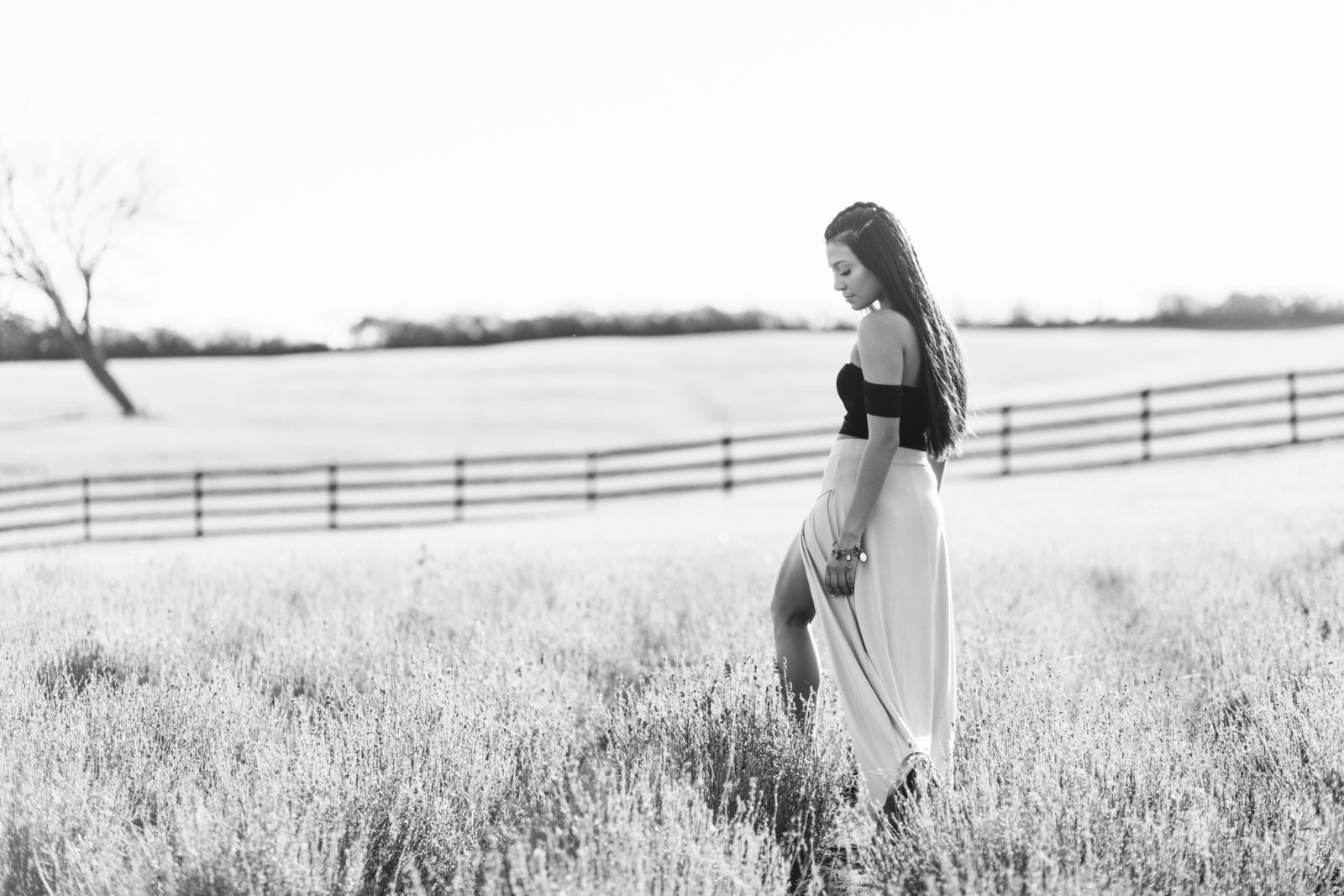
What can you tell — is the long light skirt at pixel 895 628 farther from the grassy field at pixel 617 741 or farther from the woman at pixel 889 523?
the grassy field at pixel 617 741

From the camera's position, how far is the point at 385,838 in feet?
10.1

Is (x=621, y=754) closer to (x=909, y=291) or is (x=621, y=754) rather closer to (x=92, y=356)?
(x=909, y=291)

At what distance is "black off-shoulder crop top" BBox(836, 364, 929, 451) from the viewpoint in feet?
10.2

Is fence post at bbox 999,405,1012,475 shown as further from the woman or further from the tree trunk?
the tree trunk

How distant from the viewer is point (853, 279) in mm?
3197

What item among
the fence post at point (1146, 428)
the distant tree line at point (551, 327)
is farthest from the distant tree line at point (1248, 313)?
the fence post at point (1146, 428)

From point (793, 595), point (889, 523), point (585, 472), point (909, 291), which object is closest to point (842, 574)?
point (889, 523)

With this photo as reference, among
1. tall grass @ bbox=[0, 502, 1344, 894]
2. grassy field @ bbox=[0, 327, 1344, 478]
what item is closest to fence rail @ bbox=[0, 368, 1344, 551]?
grassy field @ bbox=[0, 327, 1344, 478]

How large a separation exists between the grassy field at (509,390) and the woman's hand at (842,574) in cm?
2982

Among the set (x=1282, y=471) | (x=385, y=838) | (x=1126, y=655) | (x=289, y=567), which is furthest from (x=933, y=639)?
(x=1282, y=471)

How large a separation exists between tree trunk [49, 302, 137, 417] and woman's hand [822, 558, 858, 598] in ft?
124

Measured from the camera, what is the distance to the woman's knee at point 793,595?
348cm

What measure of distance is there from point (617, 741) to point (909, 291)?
68.0 inches

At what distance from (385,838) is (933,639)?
157 cm
